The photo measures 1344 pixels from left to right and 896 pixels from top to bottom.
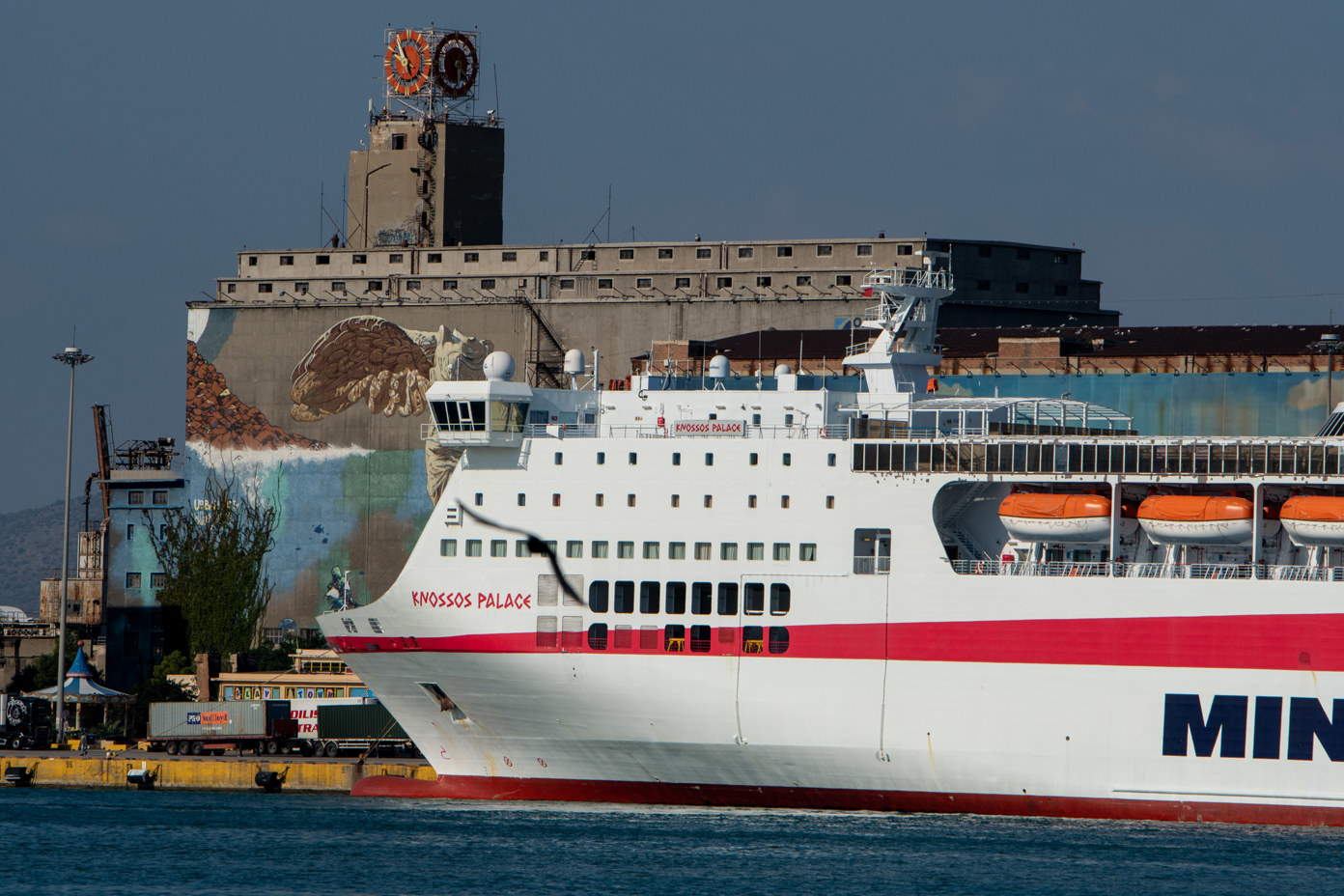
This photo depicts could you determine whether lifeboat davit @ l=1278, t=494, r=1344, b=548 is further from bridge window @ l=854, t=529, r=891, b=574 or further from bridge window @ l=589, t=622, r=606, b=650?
bridge window @ l=589, t=622, r=606, b=650

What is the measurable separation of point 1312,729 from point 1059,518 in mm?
7078

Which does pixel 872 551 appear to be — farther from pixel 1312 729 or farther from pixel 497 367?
pixel 497 367

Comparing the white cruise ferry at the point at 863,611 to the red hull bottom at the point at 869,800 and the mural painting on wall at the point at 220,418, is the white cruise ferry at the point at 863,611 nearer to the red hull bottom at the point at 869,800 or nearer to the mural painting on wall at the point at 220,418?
the red hull bottom at the point at 869,800

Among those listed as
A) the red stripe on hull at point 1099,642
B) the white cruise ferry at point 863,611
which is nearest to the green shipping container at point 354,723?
the white cruise ferry at point 863,611

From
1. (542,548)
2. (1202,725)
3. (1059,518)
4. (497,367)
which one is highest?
(497,367)

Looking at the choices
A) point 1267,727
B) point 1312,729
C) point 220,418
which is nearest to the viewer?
point 1312,729

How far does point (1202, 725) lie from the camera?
42.5 m

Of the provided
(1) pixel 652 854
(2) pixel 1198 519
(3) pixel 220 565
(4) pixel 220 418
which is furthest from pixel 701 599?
(4) pixel 220 418

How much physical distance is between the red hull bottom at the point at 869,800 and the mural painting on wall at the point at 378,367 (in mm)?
46272

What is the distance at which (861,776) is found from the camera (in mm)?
44250

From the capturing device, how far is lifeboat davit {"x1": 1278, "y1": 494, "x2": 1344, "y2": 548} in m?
42.7

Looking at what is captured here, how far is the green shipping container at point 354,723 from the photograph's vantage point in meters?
58.1

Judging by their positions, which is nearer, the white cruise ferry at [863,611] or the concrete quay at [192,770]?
the white cruise ferry at [863,611]

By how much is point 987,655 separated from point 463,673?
1239cm
